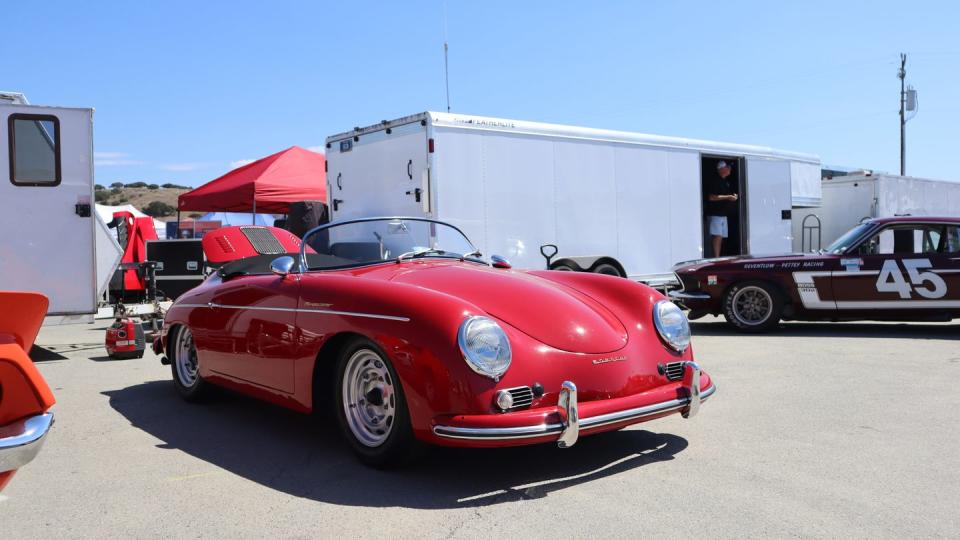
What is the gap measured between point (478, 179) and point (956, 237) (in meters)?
5.44

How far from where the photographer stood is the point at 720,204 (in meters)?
13.7

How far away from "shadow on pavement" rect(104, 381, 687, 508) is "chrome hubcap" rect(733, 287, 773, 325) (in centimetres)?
511

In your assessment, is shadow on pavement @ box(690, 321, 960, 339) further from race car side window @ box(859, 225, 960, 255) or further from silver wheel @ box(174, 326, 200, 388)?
silver wheel @ box(174, 326, 200, 388)

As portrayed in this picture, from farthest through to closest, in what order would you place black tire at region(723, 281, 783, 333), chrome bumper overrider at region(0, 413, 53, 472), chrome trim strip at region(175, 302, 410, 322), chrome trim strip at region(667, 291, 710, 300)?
chrome trim strip at region(667, 291, 710, 300), black tire at region(723, 281, 783, 333), chrome trim strip at region(175, 302, 410, 322), chrome bumper overrider at region(0, 413, 53, 472)

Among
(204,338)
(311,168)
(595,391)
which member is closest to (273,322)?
(204,338)

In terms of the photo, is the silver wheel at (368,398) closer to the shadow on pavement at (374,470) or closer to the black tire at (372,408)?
the black tire at (372,408)

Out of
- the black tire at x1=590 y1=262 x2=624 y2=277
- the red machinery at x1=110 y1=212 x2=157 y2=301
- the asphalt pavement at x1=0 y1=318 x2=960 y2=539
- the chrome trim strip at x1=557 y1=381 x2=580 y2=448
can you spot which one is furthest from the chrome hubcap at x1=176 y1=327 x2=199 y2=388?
the red machinery at x1=110 y1=212 x2=157 y2=301

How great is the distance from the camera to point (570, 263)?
33.5ft

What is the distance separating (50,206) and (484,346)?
6544mm

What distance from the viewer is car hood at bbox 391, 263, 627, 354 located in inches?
147

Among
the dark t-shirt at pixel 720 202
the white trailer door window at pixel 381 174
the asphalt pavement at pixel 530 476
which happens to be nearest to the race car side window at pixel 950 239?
the asphalt pavement at pixel 530 476

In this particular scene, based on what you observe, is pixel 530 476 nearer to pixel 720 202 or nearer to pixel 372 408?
pixel 372 408

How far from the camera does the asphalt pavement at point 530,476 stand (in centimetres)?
311

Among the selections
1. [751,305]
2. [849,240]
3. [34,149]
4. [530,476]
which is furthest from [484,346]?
[849,240]
